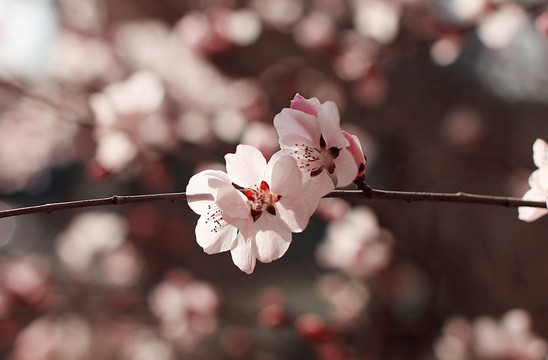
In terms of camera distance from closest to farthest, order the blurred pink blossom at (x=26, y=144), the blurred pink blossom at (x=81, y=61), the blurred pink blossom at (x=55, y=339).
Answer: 1. the blurred pink blossom at (x=55, y=339)
2. the blurred pink blossom at (x=81, y=61)
3. the blurred pink blossom at (x=26, y=144)

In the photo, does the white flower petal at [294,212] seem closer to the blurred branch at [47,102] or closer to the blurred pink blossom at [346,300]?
the blurred branch at [47,102]

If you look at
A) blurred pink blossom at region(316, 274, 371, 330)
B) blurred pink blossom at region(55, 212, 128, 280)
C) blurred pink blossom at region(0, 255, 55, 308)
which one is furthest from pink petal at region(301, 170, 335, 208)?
blurred pink blossom at region(55, 212, 128, 280)

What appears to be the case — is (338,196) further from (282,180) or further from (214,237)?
(214,237)

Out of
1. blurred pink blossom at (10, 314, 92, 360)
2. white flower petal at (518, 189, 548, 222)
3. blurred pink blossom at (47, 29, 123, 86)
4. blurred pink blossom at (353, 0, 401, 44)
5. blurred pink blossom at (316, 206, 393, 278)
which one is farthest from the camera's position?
blurred pink blossom at (47, 29, 123, 86)

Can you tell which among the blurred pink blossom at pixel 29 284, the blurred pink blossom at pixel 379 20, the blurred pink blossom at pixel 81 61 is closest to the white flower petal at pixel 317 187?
the blurred pink blossom at pixel 379 20

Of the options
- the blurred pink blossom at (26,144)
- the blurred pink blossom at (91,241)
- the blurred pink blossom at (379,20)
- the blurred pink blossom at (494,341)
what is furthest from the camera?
the blurred pink blossom at (26,144)

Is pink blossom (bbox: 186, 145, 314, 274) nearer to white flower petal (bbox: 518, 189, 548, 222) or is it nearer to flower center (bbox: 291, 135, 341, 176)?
flower center (bbox: 291, 135, 341, 176)

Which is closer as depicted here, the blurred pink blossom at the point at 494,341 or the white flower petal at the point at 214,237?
the white flower petal at the point at 214,237

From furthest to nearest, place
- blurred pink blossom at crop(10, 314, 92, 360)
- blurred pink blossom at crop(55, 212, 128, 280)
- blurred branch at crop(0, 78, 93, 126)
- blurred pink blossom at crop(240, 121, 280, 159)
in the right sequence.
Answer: blurred pink blossom at crop(55, 212, 128, 280) → blurred pink blossom at crop(10, 314, 92, 360) → blurred branch at crop(0, 78, 93, 126) → blurred pink blossom at crop(240, 121, 280, 159)

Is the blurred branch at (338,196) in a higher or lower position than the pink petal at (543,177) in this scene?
lower
